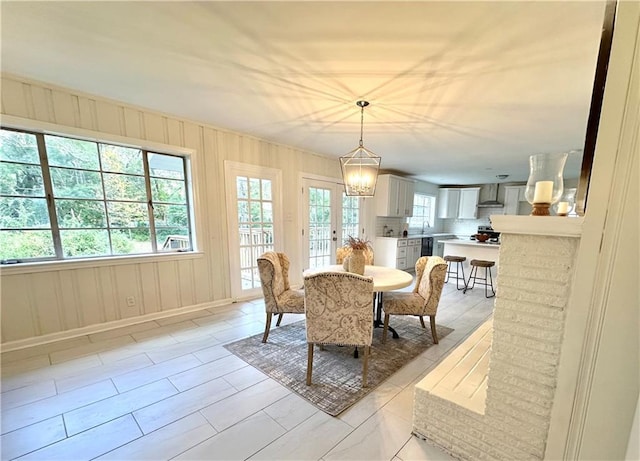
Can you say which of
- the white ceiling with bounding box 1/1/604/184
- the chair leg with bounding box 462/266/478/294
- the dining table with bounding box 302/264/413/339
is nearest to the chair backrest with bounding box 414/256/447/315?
the dining table with bounding box 302/264/413/339

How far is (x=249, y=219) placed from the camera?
12.6ft

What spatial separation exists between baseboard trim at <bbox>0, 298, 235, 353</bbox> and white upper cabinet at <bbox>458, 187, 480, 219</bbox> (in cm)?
741

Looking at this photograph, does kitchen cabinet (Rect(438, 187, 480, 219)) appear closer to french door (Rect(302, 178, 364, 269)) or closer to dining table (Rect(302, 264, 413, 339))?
french door (Rect(302, 178, 364, 269))

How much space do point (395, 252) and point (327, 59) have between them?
15.4ft

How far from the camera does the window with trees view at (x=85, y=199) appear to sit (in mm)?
2350

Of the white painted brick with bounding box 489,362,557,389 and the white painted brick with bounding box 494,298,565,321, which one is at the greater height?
the white painted brick with bounding box 494,298,565,321

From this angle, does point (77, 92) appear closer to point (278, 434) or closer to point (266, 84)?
point (266, 84)

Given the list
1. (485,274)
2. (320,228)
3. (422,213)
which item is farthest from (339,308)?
(422,213)

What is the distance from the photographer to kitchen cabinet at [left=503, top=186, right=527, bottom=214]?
6.89 m

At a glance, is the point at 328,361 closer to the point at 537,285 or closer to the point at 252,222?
the point at 537,285

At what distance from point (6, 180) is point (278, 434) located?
3.18 m

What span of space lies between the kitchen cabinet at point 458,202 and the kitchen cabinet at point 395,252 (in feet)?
8.47

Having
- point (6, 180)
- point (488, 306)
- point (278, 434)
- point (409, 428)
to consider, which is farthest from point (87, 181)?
point (488, 306)

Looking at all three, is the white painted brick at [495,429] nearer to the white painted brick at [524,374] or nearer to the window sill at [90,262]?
the white painted brick at [524,374]
